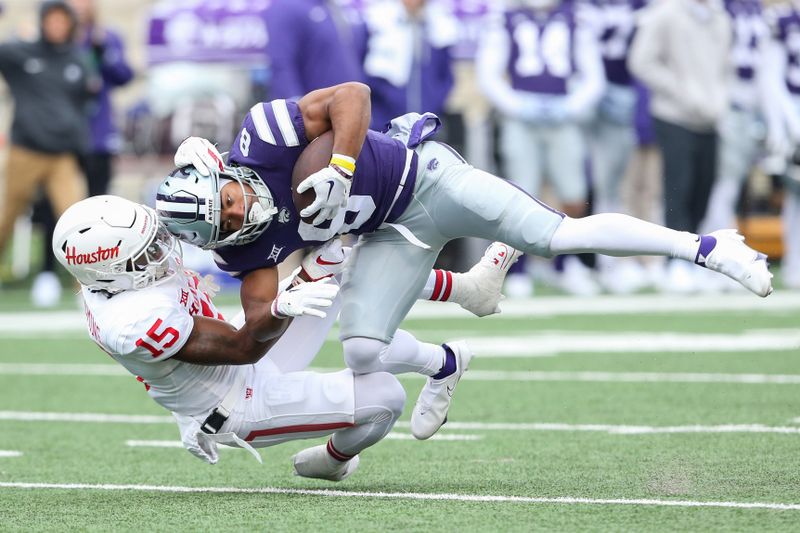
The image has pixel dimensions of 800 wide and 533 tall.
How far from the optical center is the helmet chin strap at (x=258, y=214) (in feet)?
14.4

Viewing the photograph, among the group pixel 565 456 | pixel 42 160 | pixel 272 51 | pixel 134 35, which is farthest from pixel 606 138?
pixel 134 35

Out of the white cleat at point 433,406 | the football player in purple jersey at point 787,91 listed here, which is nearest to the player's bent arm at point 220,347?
the white cleat at point 433,406

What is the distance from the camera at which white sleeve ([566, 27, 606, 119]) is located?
35.0 feet

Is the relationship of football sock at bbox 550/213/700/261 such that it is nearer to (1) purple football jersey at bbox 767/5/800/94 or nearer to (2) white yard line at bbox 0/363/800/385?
(2) white yard line at bbox 0/363/800/385

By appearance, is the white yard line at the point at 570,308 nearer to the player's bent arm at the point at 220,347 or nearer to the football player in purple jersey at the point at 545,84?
the football player in purple jersey at the point at 545,84

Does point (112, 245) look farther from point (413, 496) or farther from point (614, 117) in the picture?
point (614, 117)

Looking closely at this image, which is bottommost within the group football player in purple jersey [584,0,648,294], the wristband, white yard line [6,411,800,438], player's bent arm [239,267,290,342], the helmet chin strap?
football player in purple jersey [584,0,648,294]

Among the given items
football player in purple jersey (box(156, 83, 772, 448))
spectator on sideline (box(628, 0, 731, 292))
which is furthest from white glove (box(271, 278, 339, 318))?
spectator on sideline (box(628, 0, 731, 292))

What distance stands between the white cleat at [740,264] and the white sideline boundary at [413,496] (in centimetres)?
72

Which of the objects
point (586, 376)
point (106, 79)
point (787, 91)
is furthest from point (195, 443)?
point (787, 91)

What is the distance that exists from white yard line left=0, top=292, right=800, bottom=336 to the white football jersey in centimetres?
478

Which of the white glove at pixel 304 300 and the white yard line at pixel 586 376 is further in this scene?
the white yard line at pixel 586 376

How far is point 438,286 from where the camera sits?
5.15 m

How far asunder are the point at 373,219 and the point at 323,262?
0.21 metres
